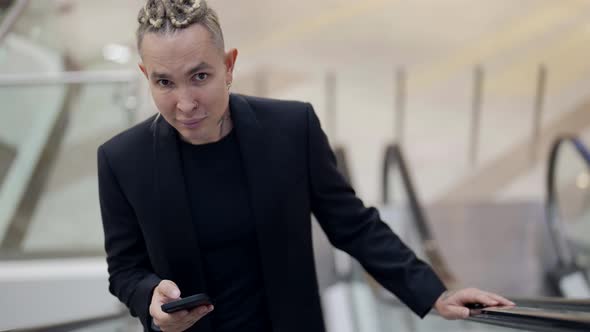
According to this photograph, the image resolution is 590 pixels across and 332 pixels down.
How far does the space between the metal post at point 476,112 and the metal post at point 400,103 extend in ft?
2.56

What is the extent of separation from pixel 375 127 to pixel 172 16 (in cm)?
635

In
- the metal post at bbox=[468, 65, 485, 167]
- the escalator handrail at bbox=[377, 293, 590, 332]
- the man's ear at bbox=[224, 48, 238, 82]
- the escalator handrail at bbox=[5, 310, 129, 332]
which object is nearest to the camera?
the escalator handrail at bbox=[377, 293, 590, 332]

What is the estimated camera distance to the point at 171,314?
4.56 feet

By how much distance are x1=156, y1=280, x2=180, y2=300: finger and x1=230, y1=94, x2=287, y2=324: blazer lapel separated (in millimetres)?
251

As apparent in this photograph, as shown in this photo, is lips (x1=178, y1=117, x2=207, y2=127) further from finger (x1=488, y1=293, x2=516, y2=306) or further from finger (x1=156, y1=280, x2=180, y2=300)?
finger (x1=488, y1=293, x2=516, y2=306)

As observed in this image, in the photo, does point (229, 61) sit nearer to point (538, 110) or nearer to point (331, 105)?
point (331, 105)

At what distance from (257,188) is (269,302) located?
0.97 ft

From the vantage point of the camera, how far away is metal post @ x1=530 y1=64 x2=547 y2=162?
750cm

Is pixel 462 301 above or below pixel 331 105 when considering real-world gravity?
below

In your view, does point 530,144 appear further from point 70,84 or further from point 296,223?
point 296,223

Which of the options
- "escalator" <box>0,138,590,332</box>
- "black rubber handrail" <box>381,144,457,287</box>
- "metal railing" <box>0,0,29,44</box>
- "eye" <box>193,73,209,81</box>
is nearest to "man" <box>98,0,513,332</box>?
"eye" <box>193,73,209,81</box>

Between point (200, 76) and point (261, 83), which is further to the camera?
point (261, 83)

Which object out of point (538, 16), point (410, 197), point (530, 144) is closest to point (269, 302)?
point (410, 197)

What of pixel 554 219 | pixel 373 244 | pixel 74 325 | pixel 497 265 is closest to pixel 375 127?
pixel 497 265
